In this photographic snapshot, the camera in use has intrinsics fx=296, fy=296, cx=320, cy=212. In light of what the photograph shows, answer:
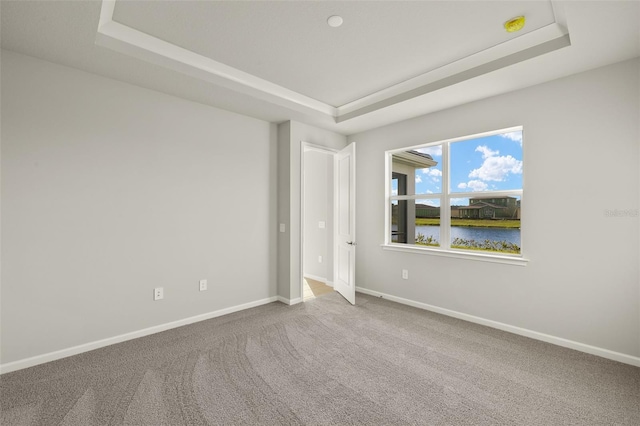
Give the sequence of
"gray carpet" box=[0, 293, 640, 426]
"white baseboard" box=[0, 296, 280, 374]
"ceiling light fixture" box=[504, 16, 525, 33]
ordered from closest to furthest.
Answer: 1. "gray carpet" box=[0, 293, 640, 426]
2. "ceiling light fixture" box=[504, 16, 525, 33]
3. "white baseboard" box=[0, 296, 280, 374]

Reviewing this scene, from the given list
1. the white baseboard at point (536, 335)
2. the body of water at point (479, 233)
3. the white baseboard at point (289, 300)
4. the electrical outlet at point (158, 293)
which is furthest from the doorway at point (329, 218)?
the electrical outlet at point (158, 293)

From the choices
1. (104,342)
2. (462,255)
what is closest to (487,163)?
(462,255)

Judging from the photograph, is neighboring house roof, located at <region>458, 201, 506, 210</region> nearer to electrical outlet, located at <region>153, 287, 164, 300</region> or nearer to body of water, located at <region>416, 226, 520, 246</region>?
body of water, located at <region>416, 226, 520, 246</region>

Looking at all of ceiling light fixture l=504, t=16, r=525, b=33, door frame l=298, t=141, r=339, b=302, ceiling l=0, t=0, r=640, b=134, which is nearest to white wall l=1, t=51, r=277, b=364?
ceiling l=0, t=0, r=640, b=134

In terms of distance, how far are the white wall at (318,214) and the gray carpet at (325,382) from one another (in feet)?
7.06

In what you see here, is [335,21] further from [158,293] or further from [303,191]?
[158,293]

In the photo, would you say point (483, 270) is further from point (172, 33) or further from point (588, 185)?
point (172, 33)

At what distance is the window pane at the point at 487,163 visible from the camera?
3217mm

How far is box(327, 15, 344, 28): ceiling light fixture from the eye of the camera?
218cm

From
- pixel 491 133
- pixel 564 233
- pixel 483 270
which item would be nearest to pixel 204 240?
pixel 483 270

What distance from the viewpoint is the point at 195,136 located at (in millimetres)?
3379

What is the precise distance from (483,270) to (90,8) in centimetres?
409

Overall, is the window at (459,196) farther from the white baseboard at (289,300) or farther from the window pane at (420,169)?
the white baseboard at (289,300)

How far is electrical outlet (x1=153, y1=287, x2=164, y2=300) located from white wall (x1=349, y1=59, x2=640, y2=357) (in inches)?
129
